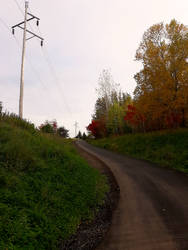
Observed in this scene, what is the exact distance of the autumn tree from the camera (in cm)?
1658

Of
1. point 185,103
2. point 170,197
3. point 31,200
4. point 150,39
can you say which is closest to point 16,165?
point 31,200

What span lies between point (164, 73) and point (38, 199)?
16435 millimetres

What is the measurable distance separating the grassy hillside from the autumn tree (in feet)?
41.6

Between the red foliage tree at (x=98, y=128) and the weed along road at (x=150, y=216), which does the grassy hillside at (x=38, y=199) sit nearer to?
the weed along road at (x=150, y=216)

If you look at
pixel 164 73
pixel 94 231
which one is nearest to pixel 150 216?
pixel 94 231

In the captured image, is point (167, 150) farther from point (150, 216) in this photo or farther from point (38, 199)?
point (38, 199)

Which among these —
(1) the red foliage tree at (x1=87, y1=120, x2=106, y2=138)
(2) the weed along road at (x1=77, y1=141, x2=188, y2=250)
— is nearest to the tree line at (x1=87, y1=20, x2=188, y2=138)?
(2) the weed along road at (x1=77, y1=141, x2=188, y2=250)

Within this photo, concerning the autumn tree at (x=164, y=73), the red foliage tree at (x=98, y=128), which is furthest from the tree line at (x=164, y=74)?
A: the red foliage tree at (x=98, y=128)

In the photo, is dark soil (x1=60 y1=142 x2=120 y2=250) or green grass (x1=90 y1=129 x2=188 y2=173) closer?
dark soil (x1=60 y1=142 x2=120 y2=250)

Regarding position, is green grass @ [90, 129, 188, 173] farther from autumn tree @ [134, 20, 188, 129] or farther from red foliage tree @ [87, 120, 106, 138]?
red foliage tree @ [87, 120, 106, 138]

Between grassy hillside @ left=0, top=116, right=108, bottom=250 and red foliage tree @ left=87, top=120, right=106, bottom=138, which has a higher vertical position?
red foliage tree @ left=87, top=120, right=106, bottom=138

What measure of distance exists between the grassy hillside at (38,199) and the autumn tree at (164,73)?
12.7m

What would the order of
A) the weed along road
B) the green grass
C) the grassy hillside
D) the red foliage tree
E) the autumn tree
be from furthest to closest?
the red foliage tree → the autumn tree → the green grass → the weed along road → the grassy hillside

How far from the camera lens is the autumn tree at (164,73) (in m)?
16.6
